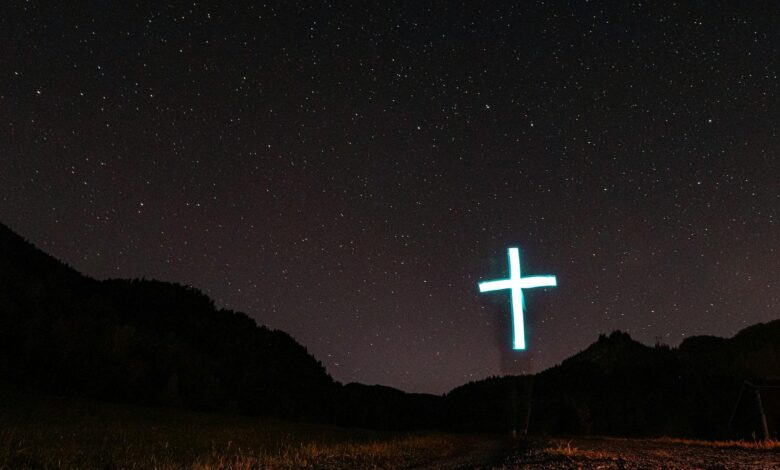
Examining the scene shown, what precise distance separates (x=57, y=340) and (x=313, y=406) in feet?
172

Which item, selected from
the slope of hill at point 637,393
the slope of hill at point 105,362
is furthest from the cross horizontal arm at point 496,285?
the slope of hill at point 105,362

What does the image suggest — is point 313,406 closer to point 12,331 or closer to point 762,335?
point 12,331

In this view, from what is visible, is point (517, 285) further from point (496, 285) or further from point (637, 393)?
point (637, 393)

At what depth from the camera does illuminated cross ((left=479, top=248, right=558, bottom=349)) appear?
54.5 ft

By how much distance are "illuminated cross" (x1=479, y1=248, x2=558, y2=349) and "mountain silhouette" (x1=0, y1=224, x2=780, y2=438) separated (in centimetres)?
561

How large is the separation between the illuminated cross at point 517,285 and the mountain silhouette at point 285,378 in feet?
18.4

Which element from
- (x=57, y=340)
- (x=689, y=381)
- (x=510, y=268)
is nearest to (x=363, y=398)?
(x=689, y=381)

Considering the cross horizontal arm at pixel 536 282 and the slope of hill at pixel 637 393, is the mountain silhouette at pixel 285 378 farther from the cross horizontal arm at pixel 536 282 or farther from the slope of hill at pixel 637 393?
the cross horizontal arm at pixel 536 282

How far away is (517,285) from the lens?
17516 millimetres

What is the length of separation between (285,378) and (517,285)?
119961 millimetres

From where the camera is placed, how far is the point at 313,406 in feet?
355

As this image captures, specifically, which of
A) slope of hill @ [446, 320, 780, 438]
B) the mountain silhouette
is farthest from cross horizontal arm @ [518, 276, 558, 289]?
slope of hill @ [446, 320, 780, 438]

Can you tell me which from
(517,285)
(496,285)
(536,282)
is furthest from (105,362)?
(536,282)

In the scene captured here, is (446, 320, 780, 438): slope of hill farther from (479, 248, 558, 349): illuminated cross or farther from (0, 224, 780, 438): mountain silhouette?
(479, 248, 558, 349): illuminated cross
